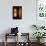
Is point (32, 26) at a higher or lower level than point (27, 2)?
lower

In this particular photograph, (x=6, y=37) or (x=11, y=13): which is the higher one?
(x=11, y=13)

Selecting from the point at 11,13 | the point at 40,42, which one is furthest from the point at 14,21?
the point at 40,42

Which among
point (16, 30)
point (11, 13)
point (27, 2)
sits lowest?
point (16, 30)

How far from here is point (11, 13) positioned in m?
7.62

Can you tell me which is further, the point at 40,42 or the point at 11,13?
the point at 11,13

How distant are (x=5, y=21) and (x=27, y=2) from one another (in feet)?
4.27

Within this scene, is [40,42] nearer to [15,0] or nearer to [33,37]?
[33,37]

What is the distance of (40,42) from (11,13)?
6.00 ft

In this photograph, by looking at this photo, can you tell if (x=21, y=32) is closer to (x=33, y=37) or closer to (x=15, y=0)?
(x=33, y=37)

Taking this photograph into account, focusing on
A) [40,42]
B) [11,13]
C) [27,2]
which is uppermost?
[27,2]

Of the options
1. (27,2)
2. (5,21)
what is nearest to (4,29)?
(5,21)

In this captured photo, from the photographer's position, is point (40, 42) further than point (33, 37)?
No

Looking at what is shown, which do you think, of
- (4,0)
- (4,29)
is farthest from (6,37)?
(4,0)

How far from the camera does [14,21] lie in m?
7.66
